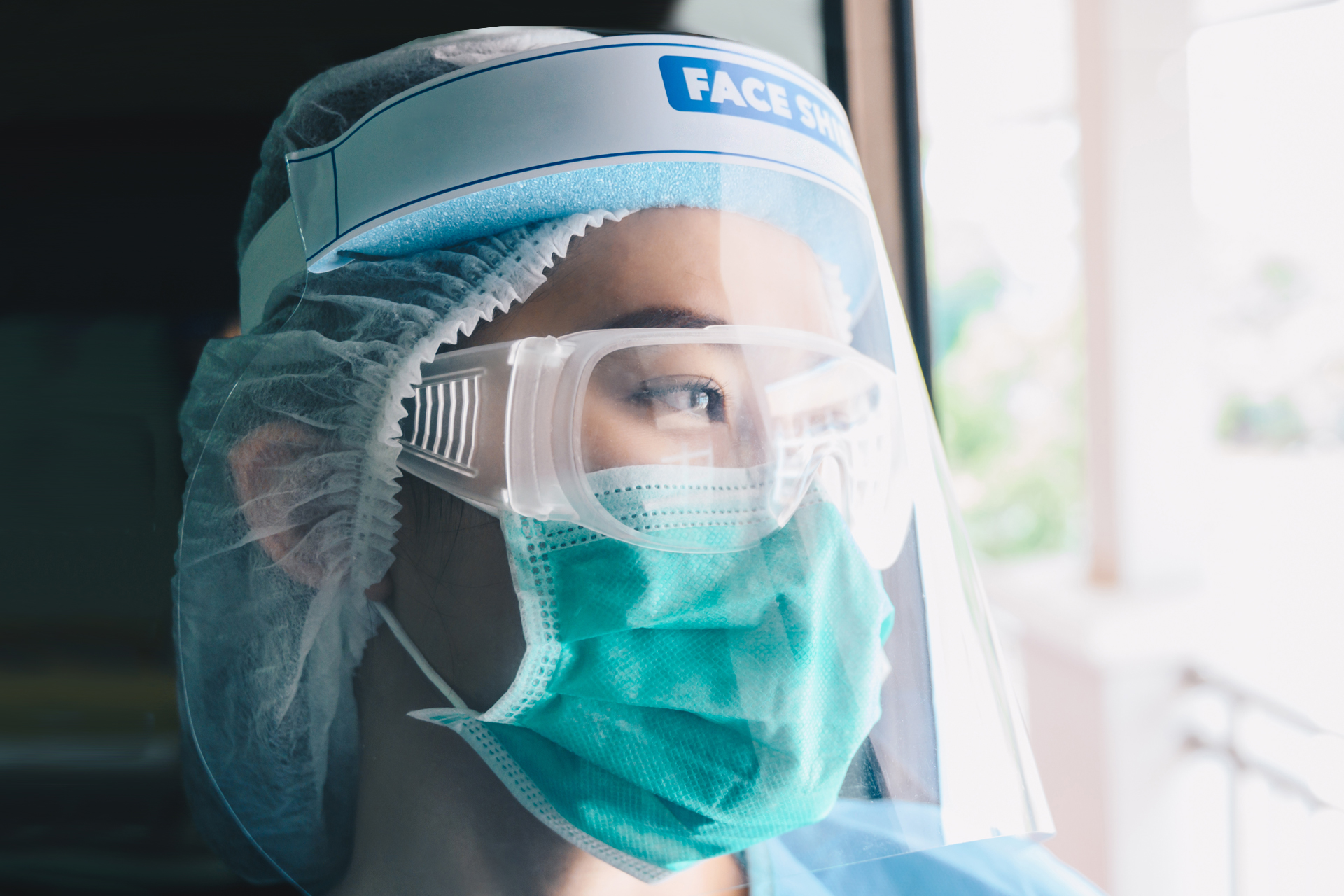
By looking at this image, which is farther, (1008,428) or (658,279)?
(1008,428)

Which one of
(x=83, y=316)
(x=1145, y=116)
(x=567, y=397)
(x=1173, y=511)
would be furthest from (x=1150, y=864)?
(x=83, y=316)

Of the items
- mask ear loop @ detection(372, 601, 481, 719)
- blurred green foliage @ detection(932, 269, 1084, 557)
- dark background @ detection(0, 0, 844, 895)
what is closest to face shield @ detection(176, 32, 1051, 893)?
mask ear loop @ detection(372, 601, 481, 719)

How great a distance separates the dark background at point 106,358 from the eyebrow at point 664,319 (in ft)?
1.35

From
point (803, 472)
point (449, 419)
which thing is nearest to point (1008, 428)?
point (803, 472)

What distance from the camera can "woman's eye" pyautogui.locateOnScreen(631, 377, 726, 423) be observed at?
1.93 feet

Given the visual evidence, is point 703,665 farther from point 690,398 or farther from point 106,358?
point 106,358

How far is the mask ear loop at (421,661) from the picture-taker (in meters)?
0.65

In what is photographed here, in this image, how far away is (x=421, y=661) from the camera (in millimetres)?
665

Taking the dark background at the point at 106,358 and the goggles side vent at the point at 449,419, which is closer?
the goggles side vent at the point at 449,419

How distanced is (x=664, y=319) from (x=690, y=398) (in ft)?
0.21

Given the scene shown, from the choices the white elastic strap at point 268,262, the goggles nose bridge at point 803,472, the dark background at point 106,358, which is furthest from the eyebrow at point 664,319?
the dark background at point 106,358

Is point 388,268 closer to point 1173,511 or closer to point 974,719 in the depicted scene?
point 974,719

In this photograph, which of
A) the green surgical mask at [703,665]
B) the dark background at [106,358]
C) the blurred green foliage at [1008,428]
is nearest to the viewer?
the green surgical mask at [703,665]

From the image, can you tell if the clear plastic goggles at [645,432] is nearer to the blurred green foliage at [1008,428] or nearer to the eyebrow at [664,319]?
the eyebrow at [664,319]
